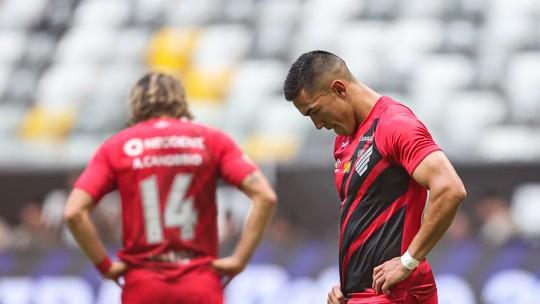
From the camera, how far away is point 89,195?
6.42 metres

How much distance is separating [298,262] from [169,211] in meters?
3.73

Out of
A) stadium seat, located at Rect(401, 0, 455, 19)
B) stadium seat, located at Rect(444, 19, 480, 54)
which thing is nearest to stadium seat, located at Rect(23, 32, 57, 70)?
stadium seat, located at Rect(401, 0, 455, 19)

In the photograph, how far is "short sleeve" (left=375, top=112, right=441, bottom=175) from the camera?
4.75 m

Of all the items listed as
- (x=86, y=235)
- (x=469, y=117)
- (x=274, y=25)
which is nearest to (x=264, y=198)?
(x=86, y=235)

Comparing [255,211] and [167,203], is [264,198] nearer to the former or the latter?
[255,211]

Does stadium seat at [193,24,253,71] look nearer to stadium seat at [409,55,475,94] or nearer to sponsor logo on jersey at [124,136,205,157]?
stadium seat at [409,55,475,94]

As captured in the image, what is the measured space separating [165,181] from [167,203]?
11 cm

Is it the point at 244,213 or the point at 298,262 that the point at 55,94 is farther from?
the point at 298,262

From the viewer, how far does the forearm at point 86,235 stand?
6.40 metres

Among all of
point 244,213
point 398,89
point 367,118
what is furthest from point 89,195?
point 398,89

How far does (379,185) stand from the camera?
5031mm

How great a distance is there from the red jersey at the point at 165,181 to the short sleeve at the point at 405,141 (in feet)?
5.45

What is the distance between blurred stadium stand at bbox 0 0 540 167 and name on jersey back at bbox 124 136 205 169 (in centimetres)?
794

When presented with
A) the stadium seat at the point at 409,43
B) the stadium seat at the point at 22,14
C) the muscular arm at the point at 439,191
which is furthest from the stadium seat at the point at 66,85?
the muscular arm at the point at 439,191
